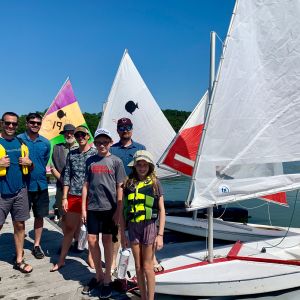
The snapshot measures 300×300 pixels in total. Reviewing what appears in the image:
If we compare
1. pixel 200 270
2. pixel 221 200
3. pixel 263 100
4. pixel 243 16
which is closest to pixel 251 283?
pixel 200 270

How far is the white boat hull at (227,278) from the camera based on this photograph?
147 inches

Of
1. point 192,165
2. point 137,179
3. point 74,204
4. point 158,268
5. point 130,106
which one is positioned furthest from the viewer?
point 130,106

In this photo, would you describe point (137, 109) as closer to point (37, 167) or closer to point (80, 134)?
point (37, 167)

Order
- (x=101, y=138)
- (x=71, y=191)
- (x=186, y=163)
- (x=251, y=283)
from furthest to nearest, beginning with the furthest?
(x=186, y=163) → (x=71, y=191) → (x=101, y=138) → (x=251, y=283)

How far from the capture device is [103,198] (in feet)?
13.1

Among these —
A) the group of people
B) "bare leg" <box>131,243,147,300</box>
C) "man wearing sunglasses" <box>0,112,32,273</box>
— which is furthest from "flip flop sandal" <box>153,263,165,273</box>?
"man wearing sunglasses" <box>0,112,32,273</box>

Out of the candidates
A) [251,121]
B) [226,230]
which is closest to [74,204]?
[251,121]

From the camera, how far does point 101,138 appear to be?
3.99 m

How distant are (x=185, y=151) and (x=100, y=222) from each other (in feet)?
10.0

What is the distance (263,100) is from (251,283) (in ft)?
6.79

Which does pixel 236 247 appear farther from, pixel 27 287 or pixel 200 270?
pixel 27 287

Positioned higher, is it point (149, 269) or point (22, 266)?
point (149, 269)

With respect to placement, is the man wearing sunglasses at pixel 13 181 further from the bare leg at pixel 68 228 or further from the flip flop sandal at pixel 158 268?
the flip flop sandal at pixel 158 268

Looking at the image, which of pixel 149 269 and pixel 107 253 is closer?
pixel 149 269
